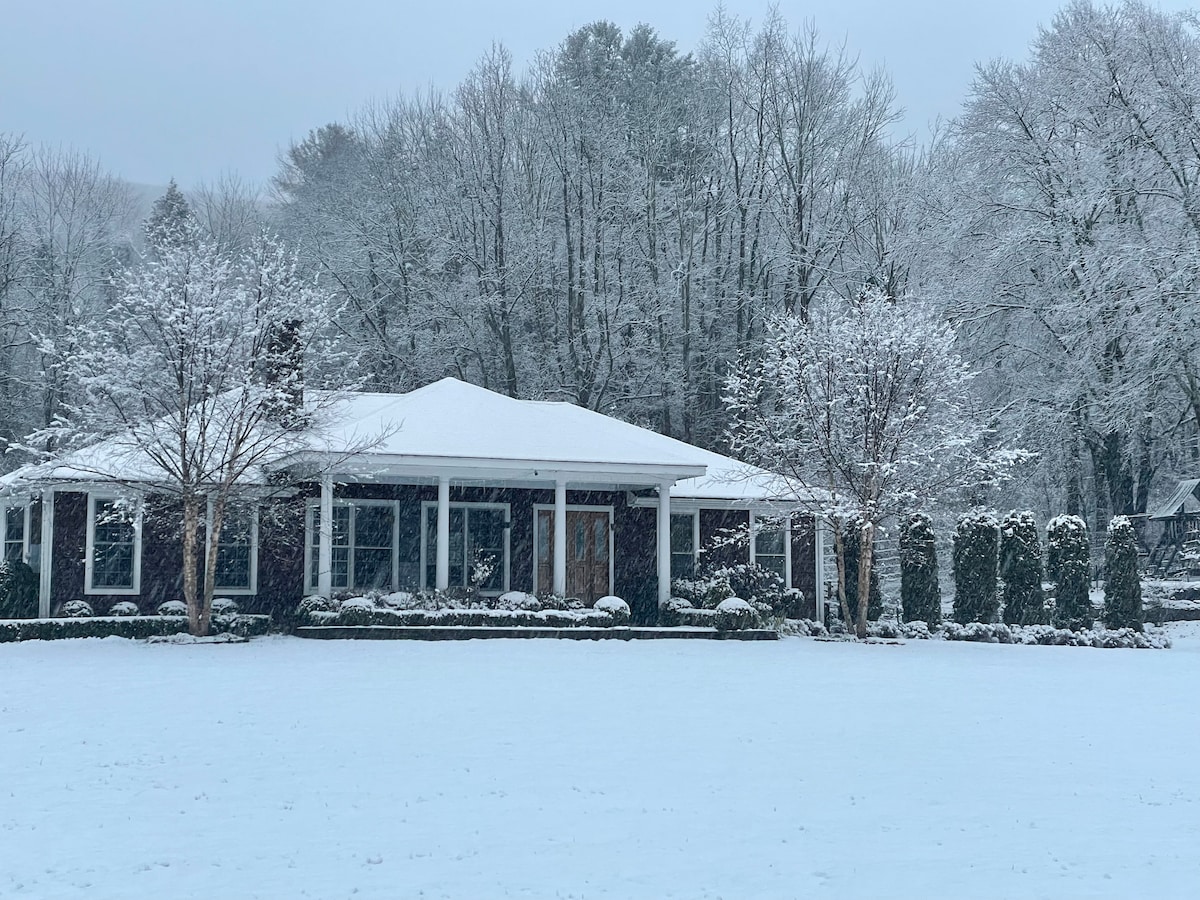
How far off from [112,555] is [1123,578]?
18324mm

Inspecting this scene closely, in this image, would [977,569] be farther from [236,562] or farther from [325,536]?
[236,562]

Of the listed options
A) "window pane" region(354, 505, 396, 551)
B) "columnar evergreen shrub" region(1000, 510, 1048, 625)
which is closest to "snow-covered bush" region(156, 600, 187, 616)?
"window pane" region(354, 505, 396, 551)

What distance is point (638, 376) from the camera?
35.9 m

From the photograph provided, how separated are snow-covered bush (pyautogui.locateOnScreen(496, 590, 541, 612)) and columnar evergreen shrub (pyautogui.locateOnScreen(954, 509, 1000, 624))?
8.76 m

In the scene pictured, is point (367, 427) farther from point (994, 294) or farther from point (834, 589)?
point (994, 294)

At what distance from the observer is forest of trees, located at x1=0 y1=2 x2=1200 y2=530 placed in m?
31.3

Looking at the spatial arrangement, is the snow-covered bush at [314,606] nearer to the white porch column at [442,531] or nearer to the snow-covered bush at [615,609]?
the white porch column at [442,531]

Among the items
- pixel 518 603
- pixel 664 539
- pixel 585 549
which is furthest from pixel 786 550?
pixel 518 603

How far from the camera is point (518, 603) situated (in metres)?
20.2

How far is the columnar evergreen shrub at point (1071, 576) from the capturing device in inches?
931

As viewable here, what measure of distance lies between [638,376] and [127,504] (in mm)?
19261

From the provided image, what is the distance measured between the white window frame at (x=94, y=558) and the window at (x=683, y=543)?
32.2ft

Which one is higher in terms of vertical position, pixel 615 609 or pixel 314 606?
pixel 314 606

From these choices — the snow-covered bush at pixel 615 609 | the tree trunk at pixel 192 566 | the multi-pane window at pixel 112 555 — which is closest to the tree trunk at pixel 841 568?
the snow-covered bush at pixel 615 609
